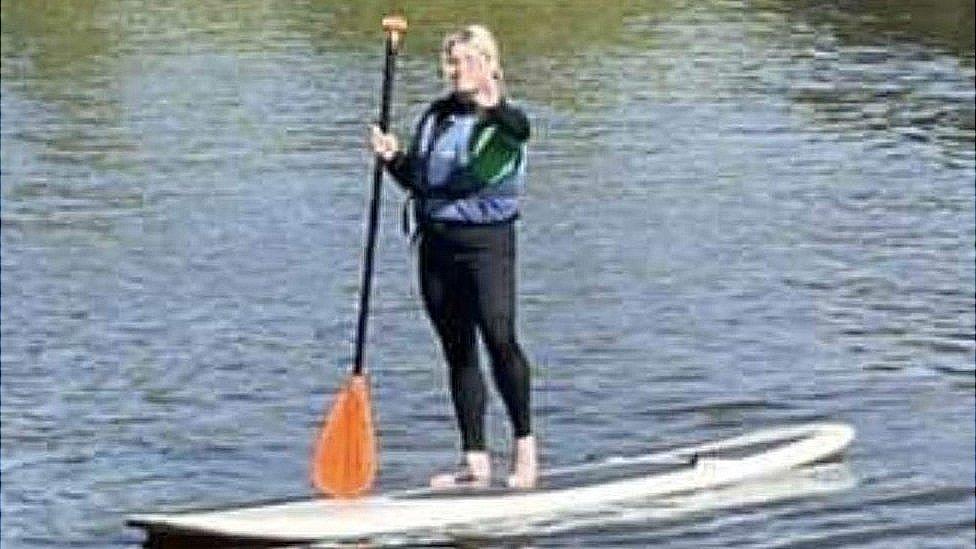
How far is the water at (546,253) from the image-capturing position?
5496 millimetres

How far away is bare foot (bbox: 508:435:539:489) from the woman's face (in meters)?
0.73

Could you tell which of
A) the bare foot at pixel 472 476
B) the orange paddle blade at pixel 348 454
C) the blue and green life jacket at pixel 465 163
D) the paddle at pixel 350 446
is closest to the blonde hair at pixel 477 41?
the blue and green life jacket at pixel 465 163

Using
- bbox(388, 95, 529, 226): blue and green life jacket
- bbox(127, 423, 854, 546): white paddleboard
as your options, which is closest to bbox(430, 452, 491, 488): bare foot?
bbox(127, 423, 854, 546): white paddleboard

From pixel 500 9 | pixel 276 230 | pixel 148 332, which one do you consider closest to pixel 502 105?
pixel 500 9

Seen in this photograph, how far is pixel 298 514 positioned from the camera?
5.18m

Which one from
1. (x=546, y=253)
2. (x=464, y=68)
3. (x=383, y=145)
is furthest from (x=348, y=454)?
(x=546, y=253)

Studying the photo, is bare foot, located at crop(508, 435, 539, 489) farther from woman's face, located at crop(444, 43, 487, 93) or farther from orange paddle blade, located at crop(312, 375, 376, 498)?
woman's face, located at crop(444, 43, 487, 93)

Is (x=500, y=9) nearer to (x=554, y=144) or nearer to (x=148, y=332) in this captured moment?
(x=148, y=332)

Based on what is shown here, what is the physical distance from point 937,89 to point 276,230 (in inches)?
103

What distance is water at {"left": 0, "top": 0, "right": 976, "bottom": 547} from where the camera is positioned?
5.50 meters

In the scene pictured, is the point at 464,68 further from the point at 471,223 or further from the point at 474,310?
the point at 474,310

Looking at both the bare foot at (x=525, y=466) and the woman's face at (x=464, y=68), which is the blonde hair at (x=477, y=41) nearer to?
the woman's face at (x=464, y=68)

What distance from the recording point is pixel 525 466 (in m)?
5.56

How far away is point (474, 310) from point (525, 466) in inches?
11.8
